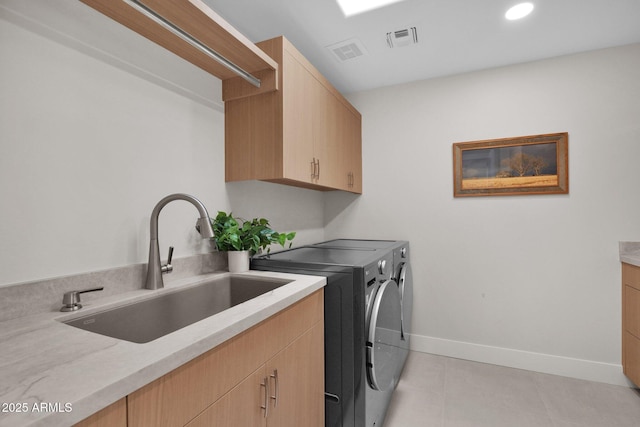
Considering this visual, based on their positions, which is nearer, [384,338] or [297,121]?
[384,338]

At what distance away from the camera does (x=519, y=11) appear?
1779mm

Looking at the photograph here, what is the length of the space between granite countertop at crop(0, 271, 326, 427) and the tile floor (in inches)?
60.6

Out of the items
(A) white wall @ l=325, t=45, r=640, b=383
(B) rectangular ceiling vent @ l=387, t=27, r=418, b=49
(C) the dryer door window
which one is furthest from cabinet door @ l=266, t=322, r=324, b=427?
(B) rectangular ceiling vent @ l=387, t=27, r=418, b=49

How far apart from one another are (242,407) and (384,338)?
3.08ft

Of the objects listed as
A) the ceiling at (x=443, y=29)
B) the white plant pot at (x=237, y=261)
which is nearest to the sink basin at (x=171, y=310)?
the white plant pot at (x=237, y=261)

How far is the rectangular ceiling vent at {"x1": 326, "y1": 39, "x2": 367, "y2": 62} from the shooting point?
6.85ft

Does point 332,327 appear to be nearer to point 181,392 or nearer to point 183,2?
point 181,392

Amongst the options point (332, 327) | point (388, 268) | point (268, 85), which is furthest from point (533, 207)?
point (268, 85)

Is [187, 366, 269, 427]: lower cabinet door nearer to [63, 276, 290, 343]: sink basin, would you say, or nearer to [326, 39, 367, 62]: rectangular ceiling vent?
[63, 276, 290, 343]: sink basin

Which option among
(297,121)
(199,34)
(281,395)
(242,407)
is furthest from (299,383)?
(199,34)

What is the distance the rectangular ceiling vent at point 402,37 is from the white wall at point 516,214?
0.71 m

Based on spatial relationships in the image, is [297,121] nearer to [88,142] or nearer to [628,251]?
[88,142]

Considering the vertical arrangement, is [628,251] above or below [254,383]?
above

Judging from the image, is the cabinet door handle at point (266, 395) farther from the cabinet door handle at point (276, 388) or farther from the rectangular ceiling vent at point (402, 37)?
the rectangular ceiling vent at point (402, 37)
